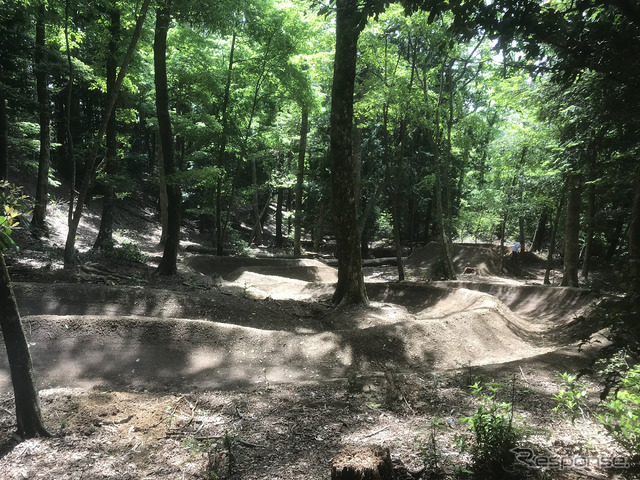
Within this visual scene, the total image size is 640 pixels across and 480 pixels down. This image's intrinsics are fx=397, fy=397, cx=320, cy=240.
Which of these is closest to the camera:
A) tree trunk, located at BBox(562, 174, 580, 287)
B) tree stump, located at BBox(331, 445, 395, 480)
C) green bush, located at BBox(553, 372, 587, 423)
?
tree stump, located at BBox(331, 445, 395, 480)

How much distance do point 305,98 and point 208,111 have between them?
5853mm

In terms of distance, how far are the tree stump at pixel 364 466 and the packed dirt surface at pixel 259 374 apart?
42 cm

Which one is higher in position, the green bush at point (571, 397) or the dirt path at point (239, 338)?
the green bush at point (571, 397)

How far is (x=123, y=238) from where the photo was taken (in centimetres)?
2153

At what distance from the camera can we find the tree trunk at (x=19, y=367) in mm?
3309

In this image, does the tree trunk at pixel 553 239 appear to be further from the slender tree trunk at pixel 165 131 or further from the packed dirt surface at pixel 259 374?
the slender tree trunk at pixel 165 131

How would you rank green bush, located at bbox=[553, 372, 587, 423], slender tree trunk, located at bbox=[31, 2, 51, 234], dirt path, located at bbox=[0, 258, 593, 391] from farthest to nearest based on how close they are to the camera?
slender tree trunk, located at bbox=[31, 2, 51, 234]
dirt path, located at bbox=[0, 258, 593, 391]
green bush, located at bbox=[553, 372, 587, 423]

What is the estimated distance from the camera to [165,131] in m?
12.5

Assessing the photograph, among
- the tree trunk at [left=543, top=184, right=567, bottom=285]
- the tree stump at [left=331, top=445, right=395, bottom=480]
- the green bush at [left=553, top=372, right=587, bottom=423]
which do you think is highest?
the tree trunk at [left=543, top=184, right=567, bottom=285]

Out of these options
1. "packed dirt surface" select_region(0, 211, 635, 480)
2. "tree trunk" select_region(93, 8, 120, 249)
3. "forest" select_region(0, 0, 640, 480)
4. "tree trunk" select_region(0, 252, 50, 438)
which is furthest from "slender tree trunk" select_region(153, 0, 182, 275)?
"tree trunk" select_region(0, 252, 50, 438)

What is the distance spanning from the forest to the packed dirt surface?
3.5 inches

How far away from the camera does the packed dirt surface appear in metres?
3.25

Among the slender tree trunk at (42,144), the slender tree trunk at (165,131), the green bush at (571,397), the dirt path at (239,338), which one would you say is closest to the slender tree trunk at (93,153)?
the slender tree trunk at (165,131)

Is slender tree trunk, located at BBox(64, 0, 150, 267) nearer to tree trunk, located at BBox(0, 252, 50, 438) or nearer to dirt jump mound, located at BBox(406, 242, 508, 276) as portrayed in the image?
tree trunk, located at BBox(0, 252, 50, 438)
